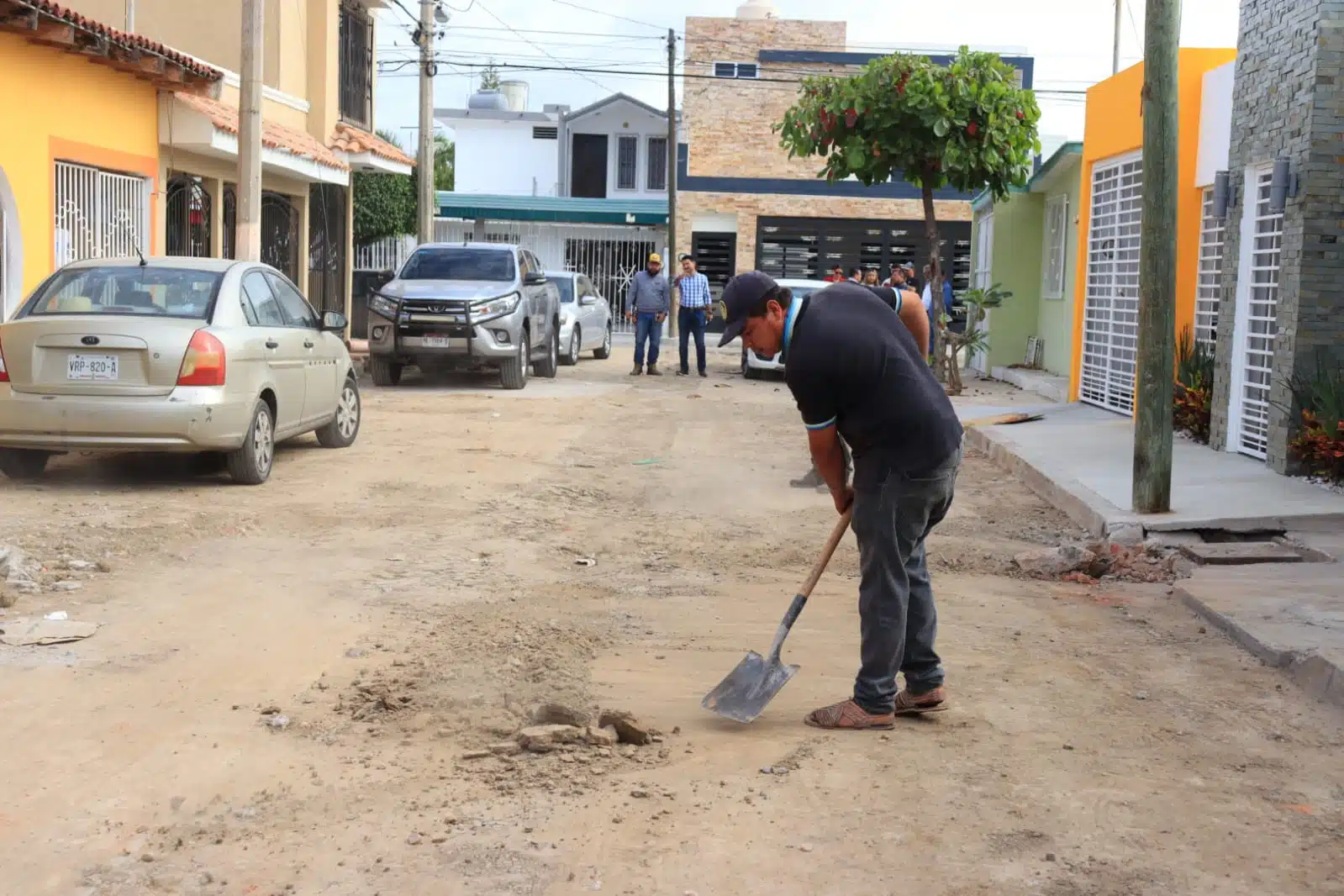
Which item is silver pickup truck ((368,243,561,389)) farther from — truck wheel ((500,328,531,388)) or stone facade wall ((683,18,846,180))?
stone facade wall ((683,18,846,180))

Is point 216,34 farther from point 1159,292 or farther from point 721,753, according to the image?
point 721,753

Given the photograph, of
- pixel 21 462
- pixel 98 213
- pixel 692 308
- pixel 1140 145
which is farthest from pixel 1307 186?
pixel 692 308

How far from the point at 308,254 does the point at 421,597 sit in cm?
2017

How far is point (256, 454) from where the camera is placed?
10547mm

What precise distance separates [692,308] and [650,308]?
2.11 ft

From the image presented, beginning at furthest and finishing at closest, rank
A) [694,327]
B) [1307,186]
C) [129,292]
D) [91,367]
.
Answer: [694,327], [1307,186], [129,292], [91,367]

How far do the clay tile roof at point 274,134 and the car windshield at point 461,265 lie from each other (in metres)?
2.38

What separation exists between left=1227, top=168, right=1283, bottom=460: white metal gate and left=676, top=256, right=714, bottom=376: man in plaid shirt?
11017 millimetres

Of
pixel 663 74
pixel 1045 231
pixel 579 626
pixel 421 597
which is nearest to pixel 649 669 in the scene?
pixel 579 626

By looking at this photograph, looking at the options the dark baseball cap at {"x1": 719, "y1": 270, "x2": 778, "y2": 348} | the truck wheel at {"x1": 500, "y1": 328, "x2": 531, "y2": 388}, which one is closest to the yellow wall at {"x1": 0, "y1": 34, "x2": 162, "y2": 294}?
the truck wheel at {"x1": 500, "y1": 328, "x2": 531, "y2": 388}

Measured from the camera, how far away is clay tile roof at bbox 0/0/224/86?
13.1 m

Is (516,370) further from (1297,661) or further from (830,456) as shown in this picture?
(830,456)

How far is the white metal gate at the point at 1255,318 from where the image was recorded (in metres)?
12.5

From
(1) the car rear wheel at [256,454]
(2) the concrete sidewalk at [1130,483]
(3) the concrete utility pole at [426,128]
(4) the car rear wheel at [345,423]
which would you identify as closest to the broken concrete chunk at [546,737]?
(2) the concrete sidewalk at [1130,483]
